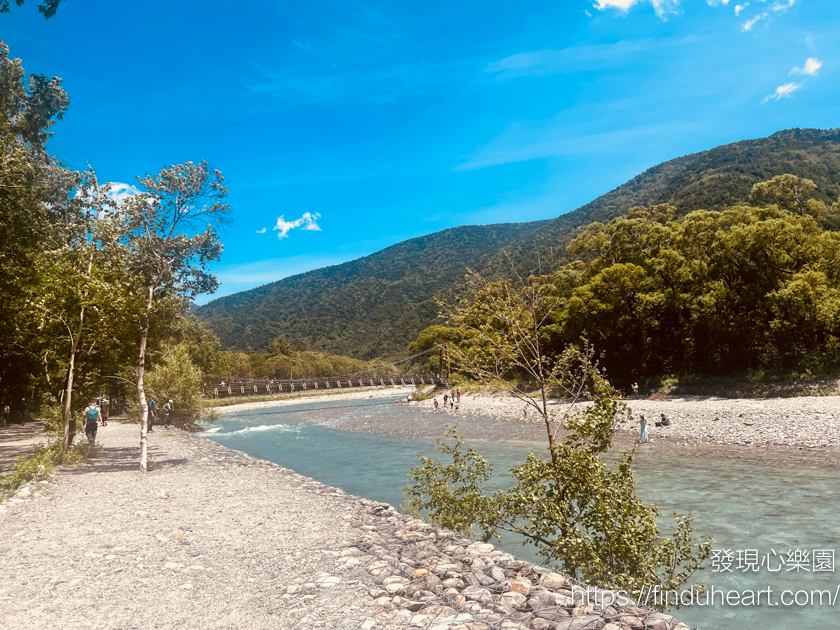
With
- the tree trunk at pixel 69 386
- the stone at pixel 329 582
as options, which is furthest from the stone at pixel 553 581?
the tree trunk at pixel 69 386

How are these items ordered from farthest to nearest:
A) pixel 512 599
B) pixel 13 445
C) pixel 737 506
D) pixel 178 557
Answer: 1. pixel 13 445
2. pixel 737 506
3. pixel 178 557
4. pixel 512 599

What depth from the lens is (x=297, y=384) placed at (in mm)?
84875

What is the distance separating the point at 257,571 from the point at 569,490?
452cm

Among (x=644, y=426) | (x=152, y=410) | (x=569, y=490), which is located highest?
(x=569, y=490)

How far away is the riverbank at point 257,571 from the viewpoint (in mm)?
5207

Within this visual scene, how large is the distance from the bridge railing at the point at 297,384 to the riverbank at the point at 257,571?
5067 centimetres

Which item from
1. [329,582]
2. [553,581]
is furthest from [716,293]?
[329,582]

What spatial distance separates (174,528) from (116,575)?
229 centimetres

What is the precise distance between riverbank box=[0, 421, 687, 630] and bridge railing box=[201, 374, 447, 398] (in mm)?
50673

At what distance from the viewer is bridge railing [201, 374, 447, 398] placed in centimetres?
6812

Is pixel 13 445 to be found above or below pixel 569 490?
below

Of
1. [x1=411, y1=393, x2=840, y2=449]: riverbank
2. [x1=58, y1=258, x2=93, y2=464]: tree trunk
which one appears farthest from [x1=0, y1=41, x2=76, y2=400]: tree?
[x1=411, y1=393, x2=840, y2=449]: riverbank

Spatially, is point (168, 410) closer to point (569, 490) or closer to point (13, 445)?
point (13, 445)

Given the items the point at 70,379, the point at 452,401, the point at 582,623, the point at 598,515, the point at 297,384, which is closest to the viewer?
the point at 582,623
